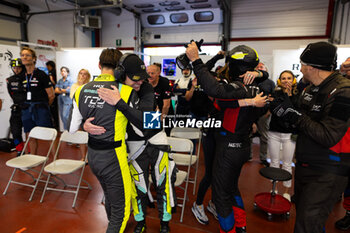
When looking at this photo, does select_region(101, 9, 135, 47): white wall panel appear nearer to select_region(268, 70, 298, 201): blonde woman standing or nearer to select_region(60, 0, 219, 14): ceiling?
select_region(60, 0, 219, 14): ceiling

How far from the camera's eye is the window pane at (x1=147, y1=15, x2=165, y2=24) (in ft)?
29.4

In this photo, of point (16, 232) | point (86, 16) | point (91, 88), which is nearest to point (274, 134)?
point (91, 88)

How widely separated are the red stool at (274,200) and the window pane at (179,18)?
283 inches

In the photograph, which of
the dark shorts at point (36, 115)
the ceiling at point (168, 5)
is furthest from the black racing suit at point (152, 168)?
the ceiling at point (168, 5)

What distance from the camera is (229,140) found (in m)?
1.99

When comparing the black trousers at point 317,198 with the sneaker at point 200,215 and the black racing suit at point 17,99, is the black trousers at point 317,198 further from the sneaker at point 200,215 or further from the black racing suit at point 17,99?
the black racing suit at point 17,99

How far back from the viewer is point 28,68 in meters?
3.88

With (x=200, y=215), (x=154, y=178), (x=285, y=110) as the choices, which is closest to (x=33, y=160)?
(x=154, y=178)

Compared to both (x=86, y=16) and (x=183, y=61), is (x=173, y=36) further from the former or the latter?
(x=183, y=61)

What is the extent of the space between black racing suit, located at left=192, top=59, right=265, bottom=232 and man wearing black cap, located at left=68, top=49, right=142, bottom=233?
2.09 feet

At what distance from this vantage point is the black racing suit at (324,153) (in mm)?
1397

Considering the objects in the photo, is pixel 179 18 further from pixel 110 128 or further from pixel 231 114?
pixel 110 128

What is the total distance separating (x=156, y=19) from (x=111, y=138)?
8318 millimetres

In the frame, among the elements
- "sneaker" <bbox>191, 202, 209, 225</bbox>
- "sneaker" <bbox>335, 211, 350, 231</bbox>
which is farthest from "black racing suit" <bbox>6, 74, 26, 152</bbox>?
"sneaker" <bbox>335, 211, 350, 231</bbox>
